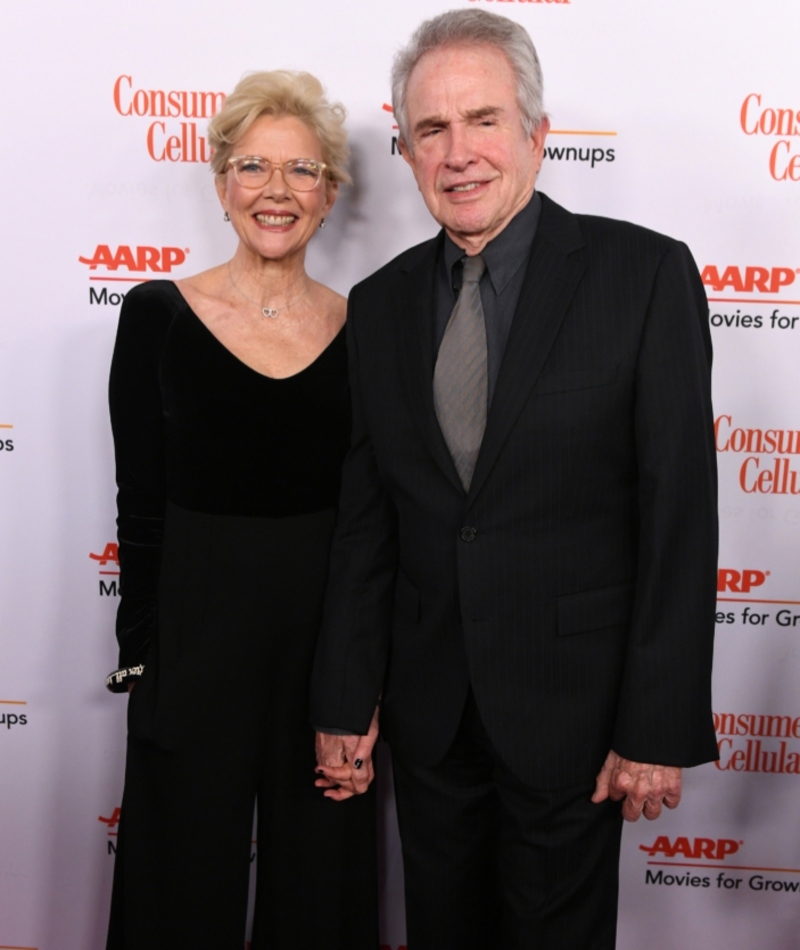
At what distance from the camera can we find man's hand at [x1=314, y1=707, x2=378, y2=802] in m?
1.53

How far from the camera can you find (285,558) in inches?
63.3

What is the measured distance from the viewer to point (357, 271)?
77.0 inches

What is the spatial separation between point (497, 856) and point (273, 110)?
129 centimetres

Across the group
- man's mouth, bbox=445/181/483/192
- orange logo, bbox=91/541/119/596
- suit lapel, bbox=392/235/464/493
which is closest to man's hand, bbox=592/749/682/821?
suit lapel, bbox=392/235/464/493

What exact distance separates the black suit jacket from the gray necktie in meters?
0.02

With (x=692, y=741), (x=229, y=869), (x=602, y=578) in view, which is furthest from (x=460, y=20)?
(x=229, y=869)

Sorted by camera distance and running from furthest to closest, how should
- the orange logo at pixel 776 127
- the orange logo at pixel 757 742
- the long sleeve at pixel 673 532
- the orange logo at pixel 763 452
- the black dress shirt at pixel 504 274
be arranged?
the orange logo at pixel 757 742, the orange logo at pixel 763 452, the orange logo at pixel 776 127, the black dress shirt at pixel 504 274, the long sleeve at pixel 673 532

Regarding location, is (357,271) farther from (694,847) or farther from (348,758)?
(694,847)

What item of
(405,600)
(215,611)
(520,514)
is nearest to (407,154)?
(520,514)

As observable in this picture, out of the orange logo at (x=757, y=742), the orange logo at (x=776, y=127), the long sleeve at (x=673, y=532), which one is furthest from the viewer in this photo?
the orange logo at (x=757, y=742)

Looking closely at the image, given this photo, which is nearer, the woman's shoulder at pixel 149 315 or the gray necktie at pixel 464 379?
the gray necktie at pixel 464 379

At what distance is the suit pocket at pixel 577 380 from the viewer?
4.09 feet

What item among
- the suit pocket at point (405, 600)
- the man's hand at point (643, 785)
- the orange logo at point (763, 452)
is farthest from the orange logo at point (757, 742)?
the suit pocket at point (405, 600)

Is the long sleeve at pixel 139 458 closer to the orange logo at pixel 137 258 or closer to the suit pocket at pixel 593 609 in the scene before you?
the orange logo at pixel 137 258
